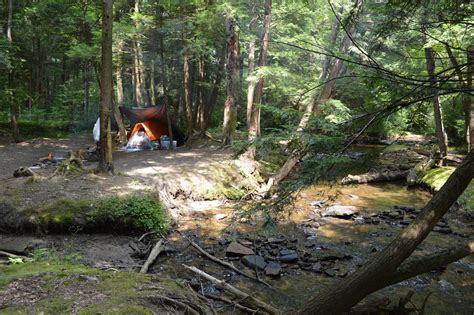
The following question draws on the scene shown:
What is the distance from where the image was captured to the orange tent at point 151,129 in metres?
15.0

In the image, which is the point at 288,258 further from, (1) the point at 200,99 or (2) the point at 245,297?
(1) the point at 200,99

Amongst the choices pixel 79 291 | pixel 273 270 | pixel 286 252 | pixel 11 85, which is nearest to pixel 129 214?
pixel 273 270

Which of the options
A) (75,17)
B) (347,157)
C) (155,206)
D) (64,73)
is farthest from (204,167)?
(64,73)

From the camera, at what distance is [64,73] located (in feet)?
83.5

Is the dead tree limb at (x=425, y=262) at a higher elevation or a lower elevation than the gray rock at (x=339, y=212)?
higher

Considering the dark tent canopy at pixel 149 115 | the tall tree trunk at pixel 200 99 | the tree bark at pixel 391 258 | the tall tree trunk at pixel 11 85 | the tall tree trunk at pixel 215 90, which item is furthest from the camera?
the tall tree trunk at pixel 200 99

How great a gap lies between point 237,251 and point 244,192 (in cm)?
372

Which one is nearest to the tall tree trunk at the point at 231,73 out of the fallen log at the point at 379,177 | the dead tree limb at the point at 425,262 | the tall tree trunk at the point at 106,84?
the fallen log at the point at 379,177

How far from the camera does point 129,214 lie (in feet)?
21.8

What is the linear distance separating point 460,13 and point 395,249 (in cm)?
260

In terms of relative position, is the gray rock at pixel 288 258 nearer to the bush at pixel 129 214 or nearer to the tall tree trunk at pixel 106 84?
the bush at pixel 129 214

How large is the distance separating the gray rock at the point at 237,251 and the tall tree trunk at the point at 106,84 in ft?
12.2

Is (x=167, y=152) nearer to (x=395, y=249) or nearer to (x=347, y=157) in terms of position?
(x=347, y=157)

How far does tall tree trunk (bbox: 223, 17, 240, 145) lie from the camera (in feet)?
40.4
